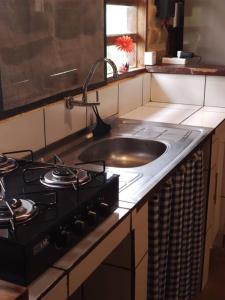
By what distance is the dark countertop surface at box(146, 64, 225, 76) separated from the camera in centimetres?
254

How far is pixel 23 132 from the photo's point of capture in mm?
1623

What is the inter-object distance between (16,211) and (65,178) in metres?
0.23

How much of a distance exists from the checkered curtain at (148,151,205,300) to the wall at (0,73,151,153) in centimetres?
52

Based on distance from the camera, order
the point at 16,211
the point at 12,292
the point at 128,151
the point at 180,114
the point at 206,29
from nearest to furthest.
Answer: the point at 12,292 < the point at 16,211 < the point at 128,151 < the point at 180,114 < the point at 206,29

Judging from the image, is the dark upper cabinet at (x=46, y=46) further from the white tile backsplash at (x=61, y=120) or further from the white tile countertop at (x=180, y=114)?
the white tile countertop at (x=180, y=114)

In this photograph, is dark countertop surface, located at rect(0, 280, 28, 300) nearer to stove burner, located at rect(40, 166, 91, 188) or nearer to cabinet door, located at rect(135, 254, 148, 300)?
stove burner, located at rect(40, 166, 91, 188)

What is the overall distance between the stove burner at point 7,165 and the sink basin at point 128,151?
0.67 meters

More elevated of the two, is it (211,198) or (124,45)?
(124,45)

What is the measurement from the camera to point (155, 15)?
2770 millimetres

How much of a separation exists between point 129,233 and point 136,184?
20 centimetres

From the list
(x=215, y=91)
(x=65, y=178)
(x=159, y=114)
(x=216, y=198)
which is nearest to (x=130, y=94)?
(x=159, y=114)

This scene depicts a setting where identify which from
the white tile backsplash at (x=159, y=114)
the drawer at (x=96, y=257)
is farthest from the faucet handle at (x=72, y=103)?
the drawer at (x=96, y=257)

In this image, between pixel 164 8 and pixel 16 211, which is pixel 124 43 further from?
pixel 16 211

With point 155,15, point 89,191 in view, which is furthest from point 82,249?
point 155,15
